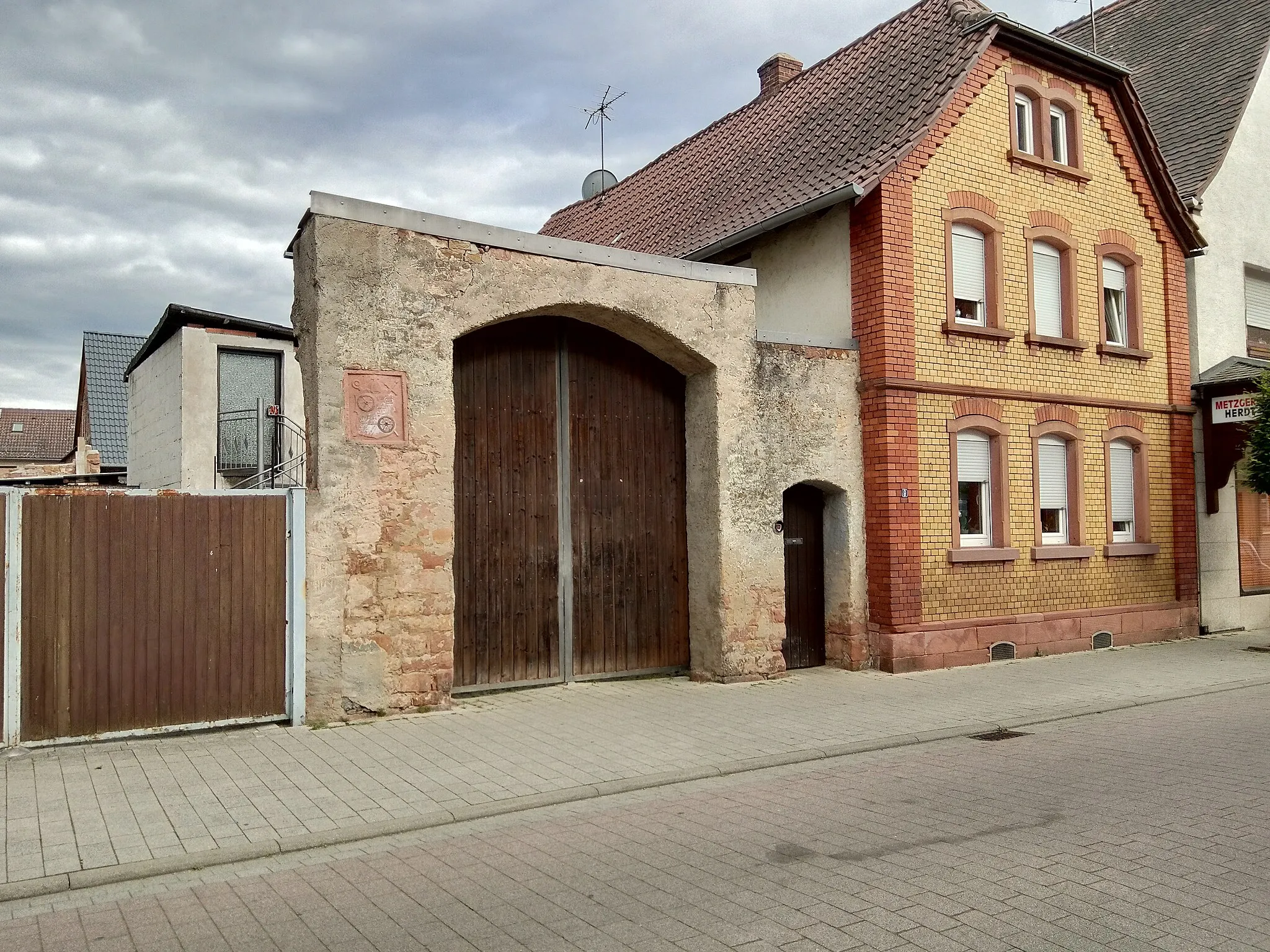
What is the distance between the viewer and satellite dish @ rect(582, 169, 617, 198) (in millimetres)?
25828

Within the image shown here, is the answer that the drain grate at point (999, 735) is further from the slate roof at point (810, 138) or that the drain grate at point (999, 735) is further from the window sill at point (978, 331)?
the slate roof at point (810, 138)

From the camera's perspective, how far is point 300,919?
4.79 m

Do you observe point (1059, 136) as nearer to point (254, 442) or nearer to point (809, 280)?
point (809, 280)

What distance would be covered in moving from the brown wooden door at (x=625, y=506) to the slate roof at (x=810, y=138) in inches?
134

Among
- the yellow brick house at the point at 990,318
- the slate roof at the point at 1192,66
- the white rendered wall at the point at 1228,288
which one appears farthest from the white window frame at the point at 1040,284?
the slate roof at the point at 1192,66

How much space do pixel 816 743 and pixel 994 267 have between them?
840 cm

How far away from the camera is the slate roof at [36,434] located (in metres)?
65.6

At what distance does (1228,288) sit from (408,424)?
1530cm

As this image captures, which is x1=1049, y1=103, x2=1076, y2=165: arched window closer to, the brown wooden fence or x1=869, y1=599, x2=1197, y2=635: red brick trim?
x1=869, y1=599, x2=1197, y2=635: red brick trim

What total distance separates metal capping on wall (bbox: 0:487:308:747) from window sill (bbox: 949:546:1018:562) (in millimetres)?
8255

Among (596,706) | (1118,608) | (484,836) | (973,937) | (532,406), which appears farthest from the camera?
(1118,608)

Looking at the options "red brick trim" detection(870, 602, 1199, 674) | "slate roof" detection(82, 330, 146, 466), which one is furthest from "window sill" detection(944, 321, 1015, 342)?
"slate roof" detection(82, 330, 146, 466)

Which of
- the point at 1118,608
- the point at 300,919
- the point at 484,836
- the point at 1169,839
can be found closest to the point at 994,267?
the point at 1118,608

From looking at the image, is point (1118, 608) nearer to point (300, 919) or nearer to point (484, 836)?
point (484, 836)
